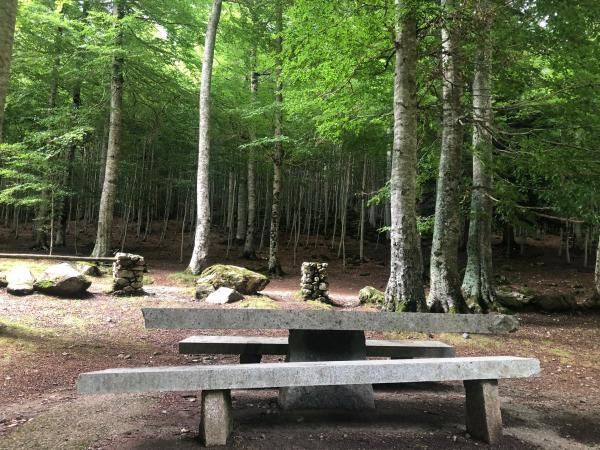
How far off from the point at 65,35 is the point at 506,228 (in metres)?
20.3

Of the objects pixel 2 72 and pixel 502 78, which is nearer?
pixel 2 72

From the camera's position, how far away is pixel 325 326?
3.17m

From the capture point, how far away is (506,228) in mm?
20297

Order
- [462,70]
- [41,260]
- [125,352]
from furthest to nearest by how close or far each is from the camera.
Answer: [41,260] → [462,70] → [125,352]

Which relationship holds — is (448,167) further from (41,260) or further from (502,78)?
(41,260)

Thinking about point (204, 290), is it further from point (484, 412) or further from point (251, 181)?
point (251, 181)

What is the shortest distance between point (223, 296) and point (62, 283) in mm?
3031

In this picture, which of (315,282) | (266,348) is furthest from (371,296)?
(266,348)

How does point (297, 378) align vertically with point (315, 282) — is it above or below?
above

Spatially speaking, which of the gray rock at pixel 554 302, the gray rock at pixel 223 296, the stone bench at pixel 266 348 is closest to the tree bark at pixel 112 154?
the gray rock at pixel 223 296

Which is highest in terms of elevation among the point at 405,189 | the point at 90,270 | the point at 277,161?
the point at 277,161

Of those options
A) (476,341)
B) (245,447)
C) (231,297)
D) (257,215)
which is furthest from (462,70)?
(257,215)

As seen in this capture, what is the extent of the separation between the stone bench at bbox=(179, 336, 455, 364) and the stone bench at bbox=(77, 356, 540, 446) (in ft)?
3.63

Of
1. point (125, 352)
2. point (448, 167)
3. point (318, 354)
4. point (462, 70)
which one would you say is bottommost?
point (125, 352)
